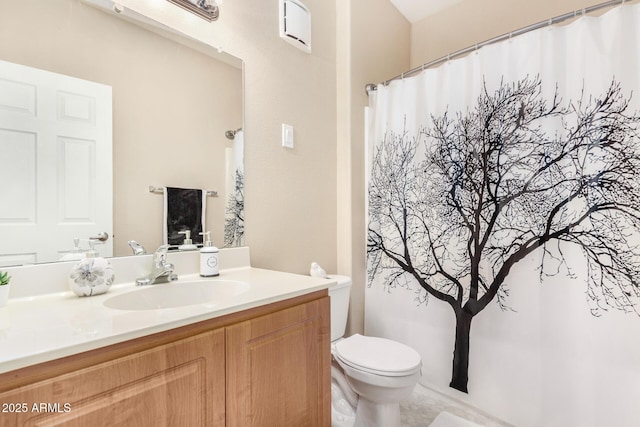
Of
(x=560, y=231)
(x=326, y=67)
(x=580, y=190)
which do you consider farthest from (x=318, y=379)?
(x=326, y=67)

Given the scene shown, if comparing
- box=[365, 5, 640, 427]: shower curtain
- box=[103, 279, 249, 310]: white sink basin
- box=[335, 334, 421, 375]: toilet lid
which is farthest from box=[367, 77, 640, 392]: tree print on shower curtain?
box=[103, 279, 249, 310]: white sink basin

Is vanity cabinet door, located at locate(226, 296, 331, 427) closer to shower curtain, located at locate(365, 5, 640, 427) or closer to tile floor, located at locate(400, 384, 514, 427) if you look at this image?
tile floor, located at locate(400, 384, 514, 427)

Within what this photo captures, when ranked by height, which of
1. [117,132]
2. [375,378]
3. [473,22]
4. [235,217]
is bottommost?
[375,378]

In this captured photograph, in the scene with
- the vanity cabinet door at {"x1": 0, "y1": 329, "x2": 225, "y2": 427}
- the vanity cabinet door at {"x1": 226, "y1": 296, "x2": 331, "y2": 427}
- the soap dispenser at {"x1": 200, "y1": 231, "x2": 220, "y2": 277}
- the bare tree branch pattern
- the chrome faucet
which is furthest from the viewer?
the bare tree branch pattern

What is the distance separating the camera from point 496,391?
5.18 feet

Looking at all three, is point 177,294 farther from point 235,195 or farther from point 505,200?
point 505,200

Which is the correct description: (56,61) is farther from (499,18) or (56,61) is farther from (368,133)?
(499,18)

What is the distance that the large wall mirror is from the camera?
0.92 meters

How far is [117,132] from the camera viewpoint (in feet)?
3.64

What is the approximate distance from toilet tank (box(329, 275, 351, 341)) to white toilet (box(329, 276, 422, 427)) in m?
0.15

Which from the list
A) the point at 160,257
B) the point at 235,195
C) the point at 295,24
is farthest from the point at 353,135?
the point at 160,257

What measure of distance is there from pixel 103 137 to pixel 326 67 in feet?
4.36

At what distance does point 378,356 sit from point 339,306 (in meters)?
0.38

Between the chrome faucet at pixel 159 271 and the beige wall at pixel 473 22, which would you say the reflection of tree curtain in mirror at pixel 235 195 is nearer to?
the chrome faucet at pixel 159 271
